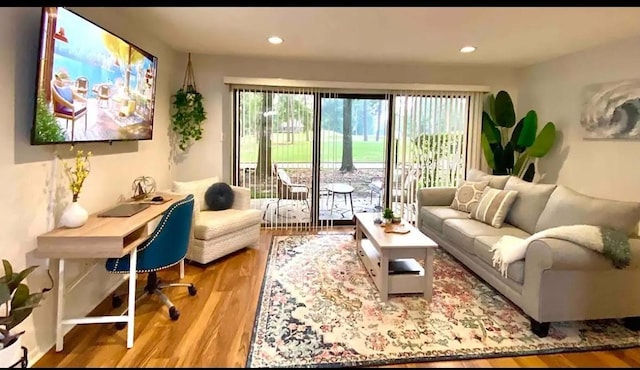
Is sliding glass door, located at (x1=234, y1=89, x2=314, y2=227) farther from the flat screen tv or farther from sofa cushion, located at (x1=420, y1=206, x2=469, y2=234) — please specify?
the flat screen tv

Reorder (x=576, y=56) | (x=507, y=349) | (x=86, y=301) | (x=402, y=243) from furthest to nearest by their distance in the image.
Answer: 1. (x=576, y=56)
2. (x=402, y=243)
3. (x=86, y=301)
4. (x=507, y=349)

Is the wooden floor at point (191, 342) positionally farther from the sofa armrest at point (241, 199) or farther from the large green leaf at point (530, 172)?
the large green leaf at point (530, 172)

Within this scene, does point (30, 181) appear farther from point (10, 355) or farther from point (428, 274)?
point (428, 274)

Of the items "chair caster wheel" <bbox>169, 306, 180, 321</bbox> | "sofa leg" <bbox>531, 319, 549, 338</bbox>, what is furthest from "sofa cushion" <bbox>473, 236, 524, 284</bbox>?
"chair caster wheel" <bbox>169, 306, 180, 321</bbox>

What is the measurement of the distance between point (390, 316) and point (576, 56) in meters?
3.78

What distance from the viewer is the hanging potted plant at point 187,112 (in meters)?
4.64

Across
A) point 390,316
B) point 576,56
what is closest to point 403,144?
point 576,56

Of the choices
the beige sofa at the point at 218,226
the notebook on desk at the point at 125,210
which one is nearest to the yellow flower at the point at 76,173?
the notebook on desk at the point at 125,210

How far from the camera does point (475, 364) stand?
2.23 metres

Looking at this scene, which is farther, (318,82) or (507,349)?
(318,82)

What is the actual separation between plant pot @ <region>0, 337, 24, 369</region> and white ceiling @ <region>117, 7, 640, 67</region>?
8.10 ft

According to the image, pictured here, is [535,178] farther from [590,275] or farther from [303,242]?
[303,242]

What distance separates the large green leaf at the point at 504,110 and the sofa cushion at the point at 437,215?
161 centimetres

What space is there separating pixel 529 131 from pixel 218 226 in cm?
398
